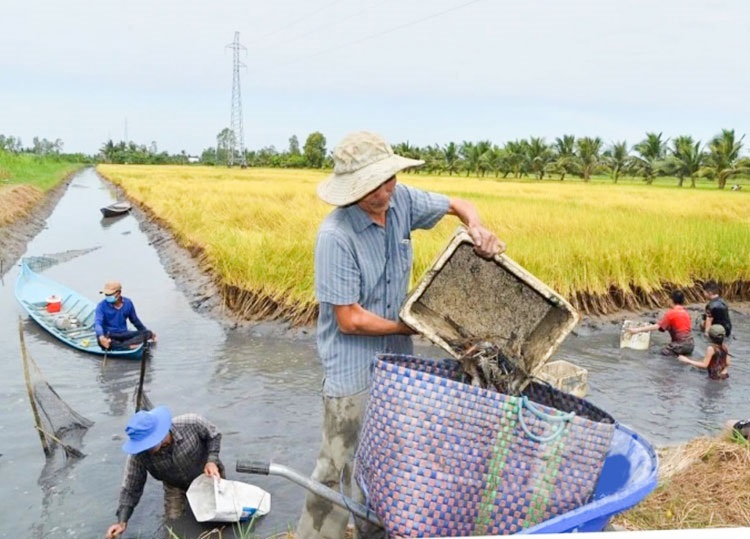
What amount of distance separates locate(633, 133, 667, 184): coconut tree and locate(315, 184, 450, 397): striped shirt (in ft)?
139

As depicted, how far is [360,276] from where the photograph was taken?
2311 millimetres

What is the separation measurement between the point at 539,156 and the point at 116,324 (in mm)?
42904

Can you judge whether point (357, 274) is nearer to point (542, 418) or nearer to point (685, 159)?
point (542, 418)

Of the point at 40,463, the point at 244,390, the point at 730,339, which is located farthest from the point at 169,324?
the point at 730,339

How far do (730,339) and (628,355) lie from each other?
162 cm

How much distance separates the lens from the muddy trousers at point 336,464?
7.94 ft

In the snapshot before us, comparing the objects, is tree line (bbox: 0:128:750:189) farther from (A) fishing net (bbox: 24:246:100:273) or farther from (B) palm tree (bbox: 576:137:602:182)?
(A) fishing net (bbox: 24:246:100:273)

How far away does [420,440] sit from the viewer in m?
1.77

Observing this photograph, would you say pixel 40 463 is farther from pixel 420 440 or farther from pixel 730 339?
pixel 730 339

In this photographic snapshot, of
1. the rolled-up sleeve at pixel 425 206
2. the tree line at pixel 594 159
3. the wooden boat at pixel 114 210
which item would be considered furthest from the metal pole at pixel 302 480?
the tree line at pixel 594 159

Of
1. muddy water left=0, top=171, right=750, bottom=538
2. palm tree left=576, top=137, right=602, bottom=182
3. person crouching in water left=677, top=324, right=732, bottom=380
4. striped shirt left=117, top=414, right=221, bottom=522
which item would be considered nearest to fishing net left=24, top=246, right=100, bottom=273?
muddy water left=0, top=171, right=750, bottom=538

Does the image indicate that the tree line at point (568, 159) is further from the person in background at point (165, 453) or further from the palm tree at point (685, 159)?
the person in background at point (165, 453)

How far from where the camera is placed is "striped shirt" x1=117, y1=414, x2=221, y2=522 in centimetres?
344

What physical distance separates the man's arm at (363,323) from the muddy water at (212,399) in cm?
197
